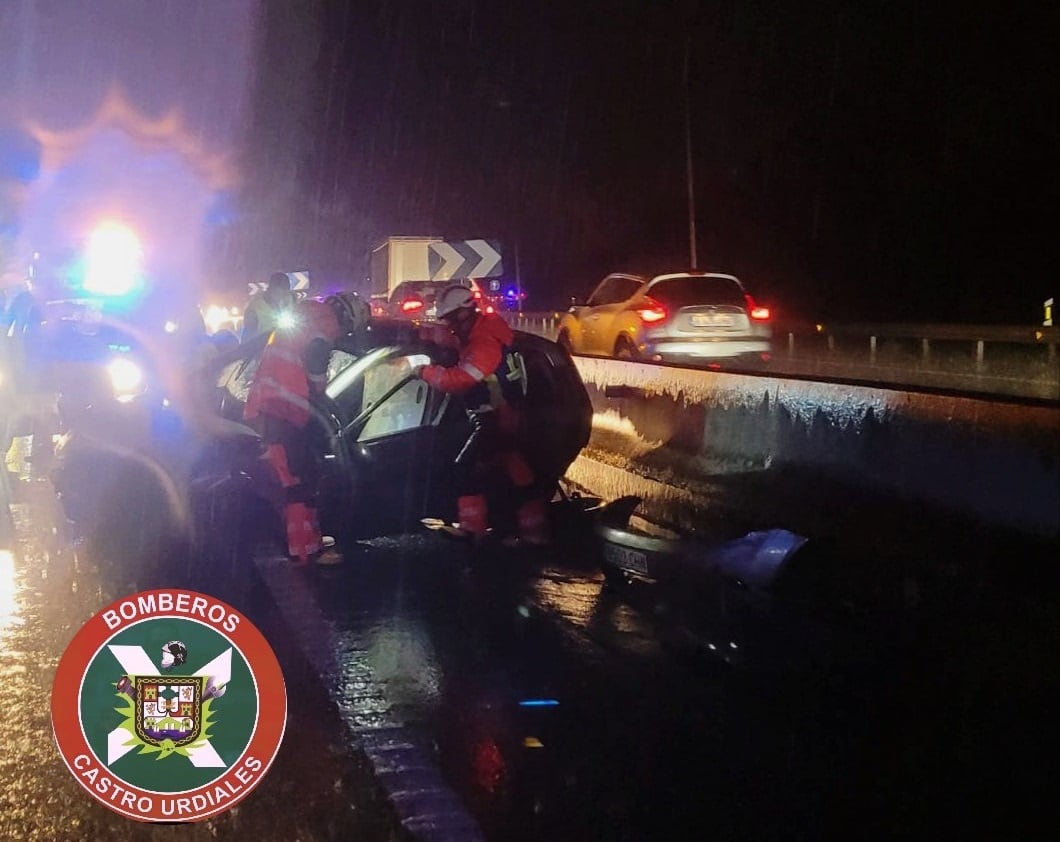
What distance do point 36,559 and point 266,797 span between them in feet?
13.5

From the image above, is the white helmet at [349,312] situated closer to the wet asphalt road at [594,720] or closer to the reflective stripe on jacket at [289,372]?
the reflective stripe on jacket at [289,372]

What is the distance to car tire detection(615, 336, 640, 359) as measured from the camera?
59.5 feet

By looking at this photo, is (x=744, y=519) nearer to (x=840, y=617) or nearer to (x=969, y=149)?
(x=840, y=617)

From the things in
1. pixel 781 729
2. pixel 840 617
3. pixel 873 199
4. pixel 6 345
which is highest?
pixel 873 199

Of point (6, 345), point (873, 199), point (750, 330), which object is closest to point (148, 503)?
point (6, 345)

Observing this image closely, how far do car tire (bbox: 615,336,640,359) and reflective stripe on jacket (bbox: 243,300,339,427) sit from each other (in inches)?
425

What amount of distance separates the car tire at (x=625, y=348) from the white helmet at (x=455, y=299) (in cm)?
1009

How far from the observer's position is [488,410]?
782 centimetres

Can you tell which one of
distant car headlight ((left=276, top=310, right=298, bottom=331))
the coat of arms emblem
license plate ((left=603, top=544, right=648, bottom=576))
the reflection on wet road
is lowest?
the reflection on wet road

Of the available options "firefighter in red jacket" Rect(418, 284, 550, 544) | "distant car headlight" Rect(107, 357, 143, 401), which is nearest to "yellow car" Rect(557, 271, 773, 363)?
"distant car headlight" Rect(107, 357, 143, 401)

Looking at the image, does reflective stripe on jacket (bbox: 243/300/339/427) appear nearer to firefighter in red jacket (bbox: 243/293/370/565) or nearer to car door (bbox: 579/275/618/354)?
firefighter in red jacket (bbox: 243/293/370/565)

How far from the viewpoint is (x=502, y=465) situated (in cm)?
791

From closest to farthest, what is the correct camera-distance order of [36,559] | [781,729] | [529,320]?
[781,729]
[36,559]
[529,320]

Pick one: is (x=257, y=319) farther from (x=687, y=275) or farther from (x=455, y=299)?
(x=687, y=275)
